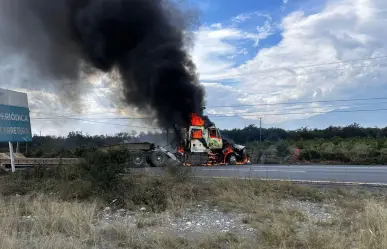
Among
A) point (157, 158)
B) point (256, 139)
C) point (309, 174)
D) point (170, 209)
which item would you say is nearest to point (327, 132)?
point (256, 139)

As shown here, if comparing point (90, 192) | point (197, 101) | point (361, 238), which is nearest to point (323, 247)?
point (361, 238)

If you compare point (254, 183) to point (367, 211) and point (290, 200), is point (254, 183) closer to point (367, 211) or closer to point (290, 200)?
point (290, 200)

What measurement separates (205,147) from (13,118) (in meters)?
14.0

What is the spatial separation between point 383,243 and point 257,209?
3.25m

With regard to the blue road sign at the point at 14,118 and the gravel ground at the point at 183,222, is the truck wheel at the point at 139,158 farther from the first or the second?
the gravel ground at the point at 183,222

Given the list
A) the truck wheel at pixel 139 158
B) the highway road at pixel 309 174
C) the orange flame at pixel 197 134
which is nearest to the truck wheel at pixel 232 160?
the orange flame at pixel 197 134

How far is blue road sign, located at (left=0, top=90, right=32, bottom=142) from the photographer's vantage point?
15.1 m

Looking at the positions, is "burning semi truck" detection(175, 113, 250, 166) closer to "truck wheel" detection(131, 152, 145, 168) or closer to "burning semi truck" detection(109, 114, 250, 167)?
"burning semi truck" detection(109, 114, 250, 167)

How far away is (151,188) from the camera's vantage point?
34.2 feet

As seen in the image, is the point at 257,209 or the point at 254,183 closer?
the point at 257,209

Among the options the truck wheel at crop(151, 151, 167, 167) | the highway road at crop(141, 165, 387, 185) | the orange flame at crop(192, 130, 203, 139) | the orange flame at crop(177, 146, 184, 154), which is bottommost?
the highway road at crop(141, 165, 387, 185)

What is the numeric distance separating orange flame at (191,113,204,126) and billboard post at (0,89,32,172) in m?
13.2

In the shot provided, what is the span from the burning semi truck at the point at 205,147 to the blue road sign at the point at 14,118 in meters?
12.1

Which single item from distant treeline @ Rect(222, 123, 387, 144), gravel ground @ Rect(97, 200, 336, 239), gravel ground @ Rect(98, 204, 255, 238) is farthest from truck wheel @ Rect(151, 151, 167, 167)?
distant treeline @ Rect(222, 123, 387, 144)
